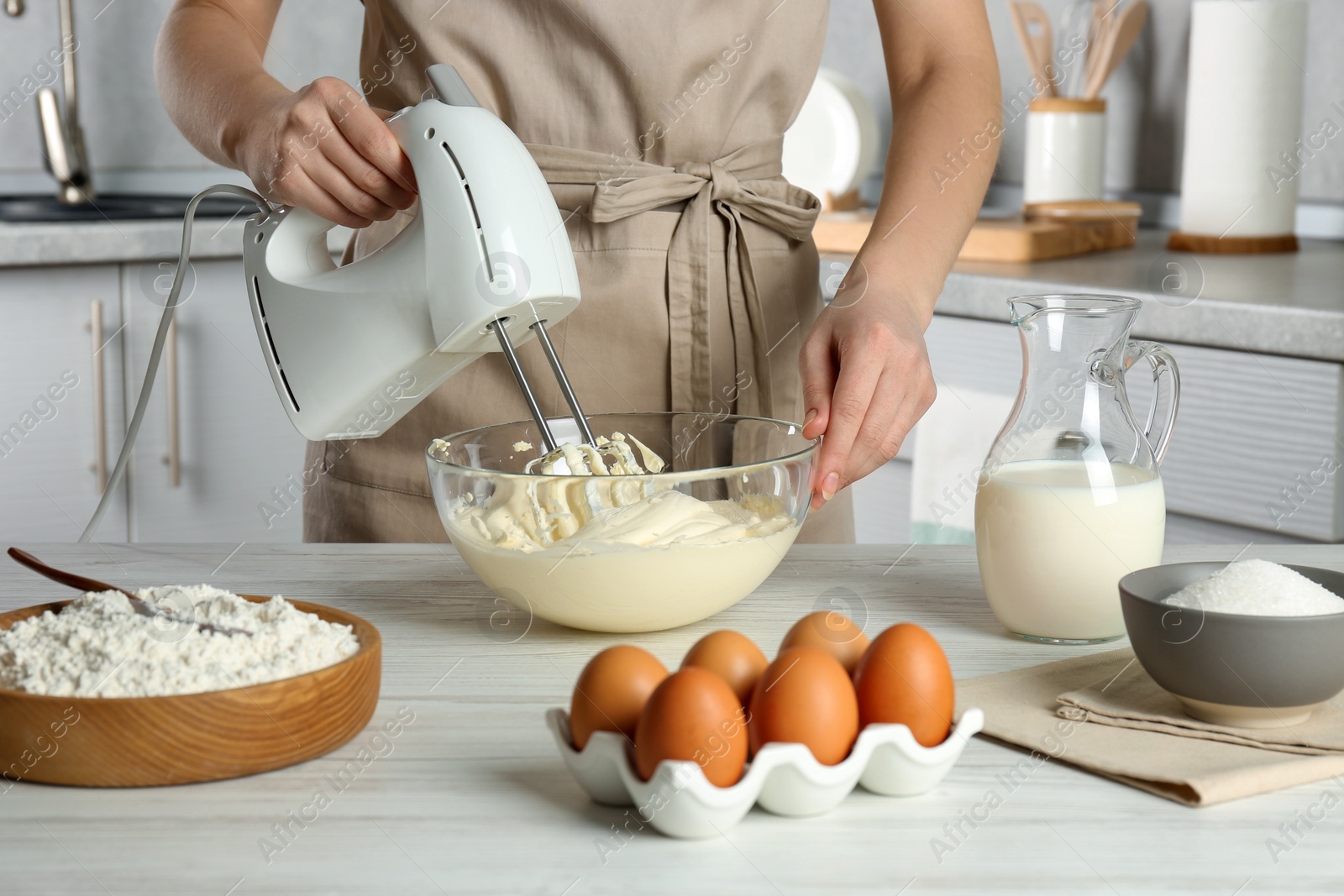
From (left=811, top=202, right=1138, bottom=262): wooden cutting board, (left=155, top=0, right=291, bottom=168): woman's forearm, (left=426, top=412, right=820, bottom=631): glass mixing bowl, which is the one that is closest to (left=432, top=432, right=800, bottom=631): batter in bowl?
(left=426, top=412, right=820, bottom=631): glass mixing bowl

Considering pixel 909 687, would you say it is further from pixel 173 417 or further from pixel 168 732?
pixel 173 417

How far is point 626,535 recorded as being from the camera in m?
0.73

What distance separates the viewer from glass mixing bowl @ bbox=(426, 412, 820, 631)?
2.38 ft

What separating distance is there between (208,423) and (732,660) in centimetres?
172

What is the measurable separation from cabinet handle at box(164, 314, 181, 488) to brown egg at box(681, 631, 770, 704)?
1656mm

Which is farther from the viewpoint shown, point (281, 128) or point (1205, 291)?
point (1205, 291)

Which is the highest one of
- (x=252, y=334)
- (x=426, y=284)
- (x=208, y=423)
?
(x=426, y=284)

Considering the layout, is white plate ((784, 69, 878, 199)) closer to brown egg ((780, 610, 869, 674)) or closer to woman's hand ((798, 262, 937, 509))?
woman's hand ((798, 262, 937, 509))

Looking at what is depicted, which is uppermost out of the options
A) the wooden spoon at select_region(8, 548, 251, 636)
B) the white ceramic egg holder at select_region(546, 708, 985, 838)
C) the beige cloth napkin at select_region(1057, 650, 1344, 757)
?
the wooden spoon at select_region(8, 548, 251, 636)

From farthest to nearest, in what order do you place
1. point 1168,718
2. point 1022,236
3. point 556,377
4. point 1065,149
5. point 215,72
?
point 1065,149
point 1022,236
point 215,72
point 556,377
point 1168,718

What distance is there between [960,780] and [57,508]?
178 centimetres

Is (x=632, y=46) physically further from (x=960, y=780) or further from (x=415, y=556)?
(x=960, y=780)

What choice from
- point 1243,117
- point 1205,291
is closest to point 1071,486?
point 1205,291

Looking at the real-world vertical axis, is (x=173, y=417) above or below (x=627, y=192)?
below
